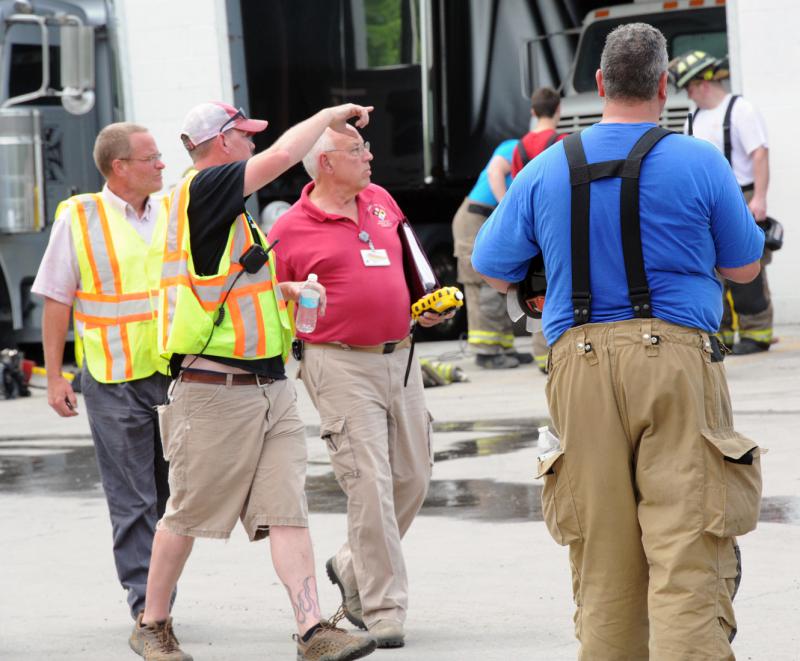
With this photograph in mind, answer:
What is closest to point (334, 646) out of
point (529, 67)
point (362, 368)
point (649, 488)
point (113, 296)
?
point (362, 368)

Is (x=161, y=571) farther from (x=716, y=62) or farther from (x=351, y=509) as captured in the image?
(x=716, y=62)

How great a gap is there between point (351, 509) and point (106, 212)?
4.44 feet

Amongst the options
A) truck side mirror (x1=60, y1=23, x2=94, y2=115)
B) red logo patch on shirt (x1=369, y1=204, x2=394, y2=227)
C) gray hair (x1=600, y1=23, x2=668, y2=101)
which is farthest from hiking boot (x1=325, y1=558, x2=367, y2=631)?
truck side mirror (x1=60, y1=23, x2=94, y2=115)

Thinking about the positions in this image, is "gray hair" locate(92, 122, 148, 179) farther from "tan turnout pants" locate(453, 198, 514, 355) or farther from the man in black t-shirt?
"tan turnout pants" locate(453, 198, 514, 355)

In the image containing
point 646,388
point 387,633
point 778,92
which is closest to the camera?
point 646,388

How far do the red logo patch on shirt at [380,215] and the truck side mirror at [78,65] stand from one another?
281 inches

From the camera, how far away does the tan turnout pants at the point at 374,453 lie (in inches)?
212

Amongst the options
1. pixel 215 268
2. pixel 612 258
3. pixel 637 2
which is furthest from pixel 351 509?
pixel 637 2

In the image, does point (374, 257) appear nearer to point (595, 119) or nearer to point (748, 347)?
point (748, 347)

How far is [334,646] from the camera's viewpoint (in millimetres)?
4906

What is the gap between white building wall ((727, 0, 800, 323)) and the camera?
1373 cm

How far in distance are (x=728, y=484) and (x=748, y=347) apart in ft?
25.6

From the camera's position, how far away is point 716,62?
1082 centimetres

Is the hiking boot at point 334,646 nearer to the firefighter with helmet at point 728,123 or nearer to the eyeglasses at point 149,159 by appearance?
the eyeglasses at point 149,159
